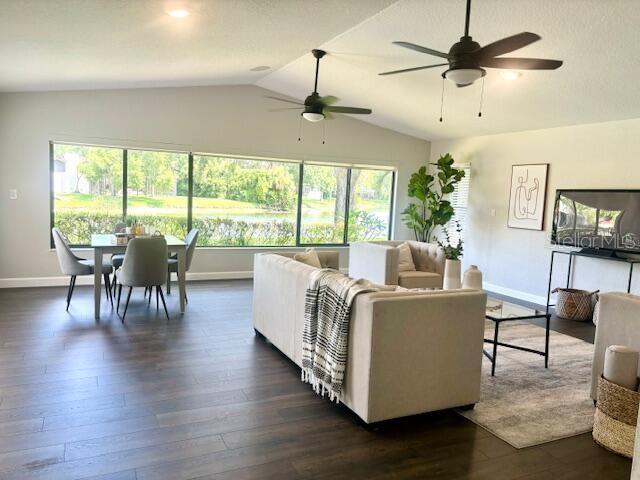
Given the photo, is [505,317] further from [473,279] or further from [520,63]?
[520,63]

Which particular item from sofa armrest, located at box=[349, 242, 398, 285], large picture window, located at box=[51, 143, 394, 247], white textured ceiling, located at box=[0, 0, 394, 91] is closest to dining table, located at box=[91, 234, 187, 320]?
large picture window, located at box=[51, 143, 394, 247]

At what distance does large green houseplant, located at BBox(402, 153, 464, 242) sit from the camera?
25.1 ft

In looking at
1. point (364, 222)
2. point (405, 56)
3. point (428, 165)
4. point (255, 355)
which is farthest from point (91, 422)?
point (428, 165)

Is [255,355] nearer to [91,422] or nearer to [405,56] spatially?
[91,422]

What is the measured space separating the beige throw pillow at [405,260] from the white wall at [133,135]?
270cm

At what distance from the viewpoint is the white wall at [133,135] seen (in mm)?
6113

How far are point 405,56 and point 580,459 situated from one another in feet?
13.5

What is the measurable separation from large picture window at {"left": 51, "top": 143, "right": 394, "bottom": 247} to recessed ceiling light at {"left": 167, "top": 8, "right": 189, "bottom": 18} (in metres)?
2.99

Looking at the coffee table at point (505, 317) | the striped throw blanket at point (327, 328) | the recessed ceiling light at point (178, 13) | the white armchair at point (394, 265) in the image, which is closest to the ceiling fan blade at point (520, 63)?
the striped throw blanket at point (327, 328)

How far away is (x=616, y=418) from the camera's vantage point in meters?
2.63

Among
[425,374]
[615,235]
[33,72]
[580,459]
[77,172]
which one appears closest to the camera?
[580,459]

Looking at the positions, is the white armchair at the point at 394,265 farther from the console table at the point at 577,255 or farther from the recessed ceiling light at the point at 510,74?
the recessed ceiling light at the point at 510,74

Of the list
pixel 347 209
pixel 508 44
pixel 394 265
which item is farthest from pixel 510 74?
pixel 347 209

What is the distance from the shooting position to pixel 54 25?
11.5 feet
